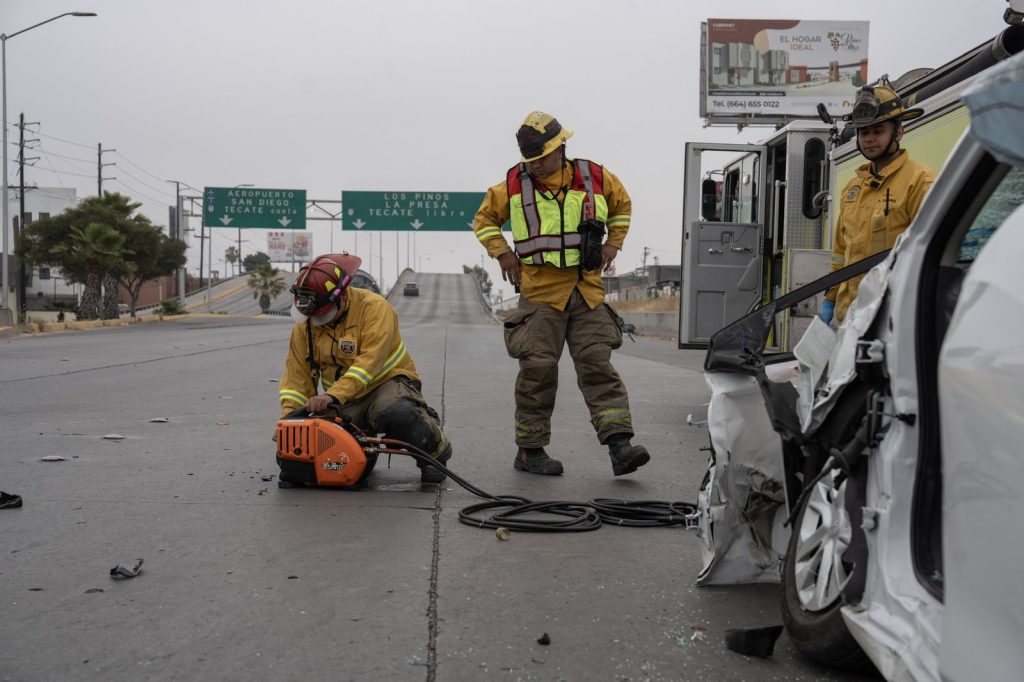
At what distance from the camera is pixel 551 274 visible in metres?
5.82

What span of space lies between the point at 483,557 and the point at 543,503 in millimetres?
825

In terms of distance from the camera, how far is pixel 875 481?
2.50 meters

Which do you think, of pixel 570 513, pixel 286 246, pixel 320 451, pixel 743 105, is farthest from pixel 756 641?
pixel 286 246

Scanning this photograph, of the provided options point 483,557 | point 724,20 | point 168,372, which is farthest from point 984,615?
Result: point 724,20

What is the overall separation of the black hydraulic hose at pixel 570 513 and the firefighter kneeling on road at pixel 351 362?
50 centimetres

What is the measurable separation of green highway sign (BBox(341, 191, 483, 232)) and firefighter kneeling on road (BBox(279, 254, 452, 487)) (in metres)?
43.3

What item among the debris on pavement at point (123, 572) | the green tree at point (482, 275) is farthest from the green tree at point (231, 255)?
the debris on pavement at point (123, 572)

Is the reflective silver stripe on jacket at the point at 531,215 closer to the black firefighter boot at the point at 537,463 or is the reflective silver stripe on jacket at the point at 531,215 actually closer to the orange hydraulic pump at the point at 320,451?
the black firefighter boot at the point at 537,463

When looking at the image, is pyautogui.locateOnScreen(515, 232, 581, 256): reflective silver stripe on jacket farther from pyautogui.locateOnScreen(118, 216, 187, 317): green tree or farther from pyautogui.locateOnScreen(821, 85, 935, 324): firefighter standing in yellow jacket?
pyautogui.locateOnScreen(118, 216, 187, 317): green tree

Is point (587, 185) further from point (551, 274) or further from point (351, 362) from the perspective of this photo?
point (351, 362)

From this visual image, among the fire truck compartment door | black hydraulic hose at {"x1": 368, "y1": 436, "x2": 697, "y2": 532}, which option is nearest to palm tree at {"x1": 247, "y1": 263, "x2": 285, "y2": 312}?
the fire truck compartment door

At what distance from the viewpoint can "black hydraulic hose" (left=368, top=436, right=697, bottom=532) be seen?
14.9 feet

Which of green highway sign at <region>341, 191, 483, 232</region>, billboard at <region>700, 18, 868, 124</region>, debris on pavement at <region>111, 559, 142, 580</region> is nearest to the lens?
debris on pavement at <region>111, 559, 142, 580</region>

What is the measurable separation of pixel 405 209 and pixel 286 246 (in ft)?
238
